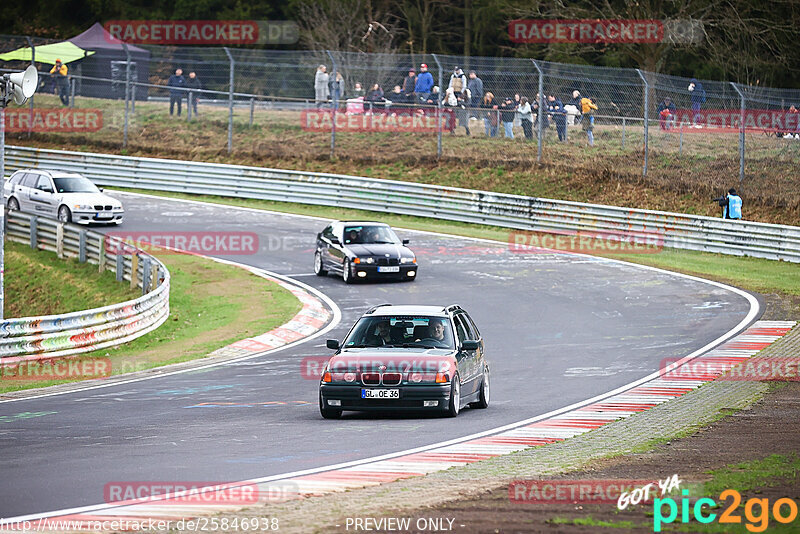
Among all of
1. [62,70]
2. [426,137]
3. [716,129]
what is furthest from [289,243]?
[62,70]

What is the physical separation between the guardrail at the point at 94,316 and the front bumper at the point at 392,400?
23.7ft

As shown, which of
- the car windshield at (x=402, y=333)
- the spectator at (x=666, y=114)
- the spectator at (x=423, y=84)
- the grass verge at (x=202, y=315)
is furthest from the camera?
the spectator at (x=423, y=84)

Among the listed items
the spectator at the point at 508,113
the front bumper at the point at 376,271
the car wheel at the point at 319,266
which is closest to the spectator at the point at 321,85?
the spectator at the point at 508,113

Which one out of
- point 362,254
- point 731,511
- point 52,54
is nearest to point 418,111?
point 362,254

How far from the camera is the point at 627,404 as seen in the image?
14.2 meters

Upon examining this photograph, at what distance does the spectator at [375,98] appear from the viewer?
123ft

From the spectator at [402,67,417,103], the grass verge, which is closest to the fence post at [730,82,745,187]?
the spectator at [402,67,417,103]

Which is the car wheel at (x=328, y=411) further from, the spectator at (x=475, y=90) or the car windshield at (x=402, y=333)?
the spectator at (x=475, y=90)

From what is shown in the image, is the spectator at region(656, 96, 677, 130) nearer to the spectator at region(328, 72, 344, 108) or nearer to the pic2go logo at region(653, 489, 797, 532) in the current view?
the spectator at region(328, 72, 344, 108)

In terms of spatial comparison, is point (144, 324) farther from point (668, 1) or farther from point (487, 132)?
point (668, 1)

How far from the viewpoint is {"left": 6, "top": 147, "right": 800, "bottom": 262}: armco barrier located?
2933 cm

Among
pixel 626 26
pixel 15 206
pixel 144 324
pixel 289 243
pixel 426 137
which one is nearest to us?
pixel 144 324

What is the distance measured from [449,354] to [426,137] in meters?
26.5

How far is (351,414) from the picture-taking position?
13617 mm
